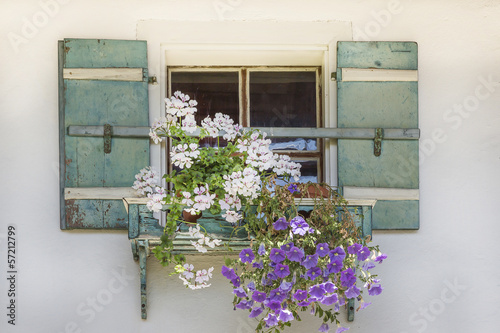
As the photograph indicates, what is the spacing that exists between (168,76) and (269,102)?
1.97 feet

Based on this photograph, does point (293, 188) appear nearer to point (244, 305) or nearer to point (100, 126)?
point (244, 305)

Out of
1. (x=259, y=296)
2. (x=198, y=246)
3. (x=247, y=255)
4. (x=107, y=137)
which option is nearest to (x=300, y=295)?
(x=259, y=296)

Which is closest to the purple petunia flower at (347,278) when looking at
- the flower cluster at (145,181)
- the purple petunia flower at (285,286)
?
the purple petunia flower at (285,286)

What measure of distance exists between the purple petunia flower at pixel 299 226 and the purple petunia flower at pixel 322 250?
0.09m

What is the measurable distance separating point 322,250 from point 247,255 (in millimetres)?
324

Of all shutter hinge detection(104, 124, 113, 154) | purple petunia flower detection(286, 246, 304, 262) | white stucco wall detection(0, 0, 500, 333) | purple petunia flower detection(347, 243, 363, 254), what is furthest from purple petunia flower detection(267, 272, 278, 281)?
shutter hinge detection(104, 124, 113, 154)

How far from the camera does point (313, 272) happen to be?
3.08 metres

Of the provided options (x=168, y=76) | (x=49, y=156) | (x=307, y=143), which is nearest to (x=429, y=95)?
(x=307, y=143)

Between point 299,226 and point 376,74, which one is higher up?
point 376,74

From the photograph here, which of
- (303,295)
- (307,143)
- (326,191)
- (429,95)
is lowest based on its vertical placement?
(303,295)

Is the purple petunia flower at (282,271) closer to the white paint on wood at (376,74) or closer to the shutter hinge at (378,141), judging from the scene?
the shutter hinge at (378,141)

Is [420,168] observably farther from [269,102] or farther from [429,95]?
[269,102]

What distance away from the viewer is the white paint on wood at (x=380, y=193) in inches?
150

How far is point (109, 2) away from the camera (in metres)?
3.93
